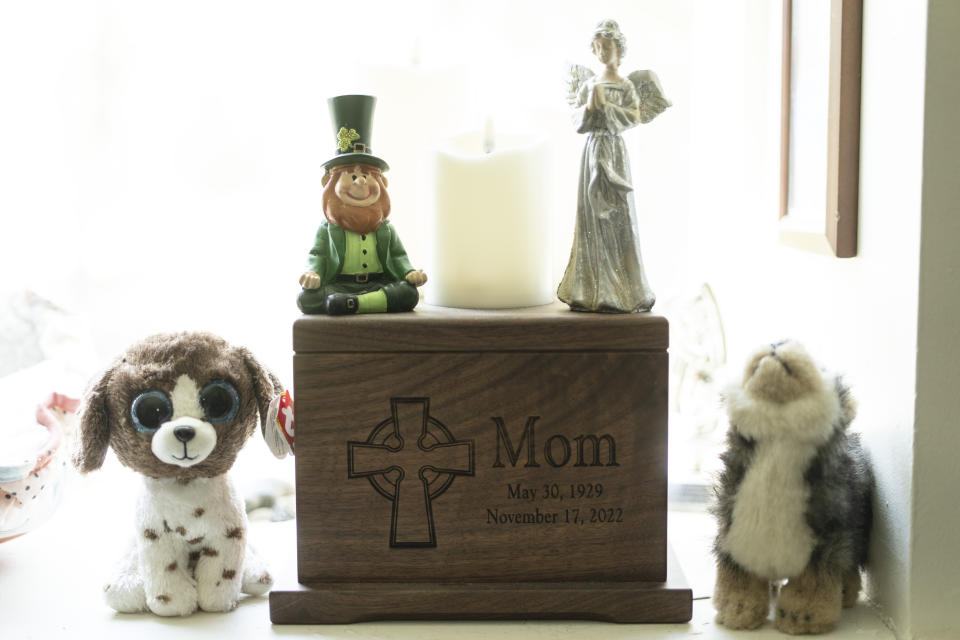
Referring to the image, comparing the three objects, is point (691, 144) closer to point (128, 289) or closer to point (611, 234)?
point (611, 234)

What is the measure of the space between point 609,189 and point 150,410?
0.39 meters

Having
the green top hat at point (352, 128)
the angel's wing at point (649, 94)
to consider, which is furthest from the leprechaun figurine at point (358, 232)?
the angel's wing at point (649, 94)

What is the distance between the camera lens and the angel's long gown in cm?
74

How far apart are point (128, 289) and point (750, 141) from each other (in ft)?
2.63

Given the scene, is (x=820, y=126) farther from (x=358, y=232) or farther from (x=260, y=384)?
(x=260, y=384)

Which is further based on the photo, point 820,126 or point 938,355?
point 820,126

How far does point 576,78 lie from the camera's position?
2.50 feet

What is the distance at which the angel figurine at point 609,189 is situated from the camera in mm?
735

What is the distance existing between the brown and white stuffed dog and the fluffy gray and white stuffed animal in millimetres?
376

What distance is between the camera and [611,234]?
0.74 meters

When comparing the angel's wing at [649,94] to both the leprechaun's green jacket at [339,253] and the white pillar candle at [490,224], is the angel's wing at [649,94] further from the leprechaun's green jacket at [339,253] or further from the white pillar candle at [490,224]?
the leprechaun's green jacket at [339,253]

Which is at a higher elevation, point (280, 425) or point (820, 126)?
point (820, 126)

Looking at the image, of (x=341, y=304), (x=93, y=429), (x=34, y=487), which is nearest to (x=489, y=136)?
(x=341, y=304)

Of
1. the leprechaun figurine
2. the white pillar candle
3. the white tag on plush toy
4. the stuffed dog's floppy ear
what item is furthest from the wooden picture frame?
the stuffed dog's floppy ear
